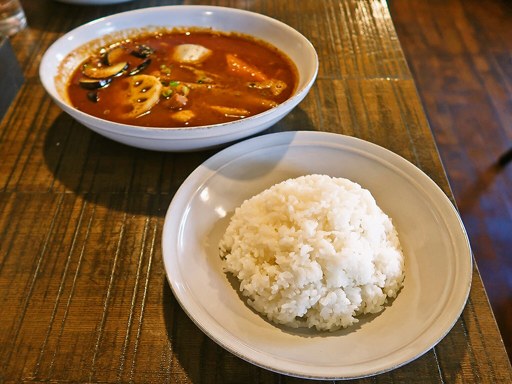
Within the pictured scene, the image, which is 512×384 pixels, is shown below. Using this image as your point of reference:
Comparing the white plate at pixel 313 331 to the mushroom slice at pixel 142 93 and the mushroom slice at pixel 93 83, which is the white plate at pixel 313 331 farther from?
the mushroom slice at pixel 93 83

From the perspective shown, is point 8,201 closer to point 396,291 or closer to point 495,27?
point 396,291

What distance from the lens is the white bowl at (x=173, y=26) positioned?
158 cm

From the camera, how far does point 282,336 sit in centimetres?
122

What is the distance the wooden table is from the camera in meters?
1.25

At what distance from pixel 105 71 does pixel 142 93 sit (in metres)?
0.30

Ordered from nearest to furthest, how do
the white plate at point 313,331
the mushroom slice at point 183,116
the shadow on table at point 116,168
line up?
the white plate at point 313,331, the shadow on table at point 116,168, the mushroom slice at point 183,116

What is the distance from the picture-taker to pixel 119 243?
60.9 inches

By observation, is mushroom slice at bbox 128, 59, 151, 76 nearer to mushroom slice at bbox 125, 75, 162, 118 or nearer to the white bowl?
mushroom slice at bbox 125, 75, 162, 118

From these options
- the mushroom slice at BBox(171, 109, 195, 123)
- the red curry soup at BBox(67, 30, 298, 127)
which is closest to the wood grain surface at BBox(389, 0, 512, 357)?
the red curry soup at BBox(67, 30, 298, 127)

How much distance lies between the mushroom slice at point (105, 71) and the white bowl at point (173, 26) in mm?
63

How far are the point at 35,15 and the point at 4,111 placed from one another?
1006mm

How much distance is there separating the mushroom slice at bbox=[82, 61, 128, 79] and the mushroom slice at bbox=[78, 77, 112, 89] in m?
0.04

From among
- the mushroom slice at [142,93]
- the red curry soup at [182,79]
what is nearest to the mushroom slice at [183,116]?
the red curry soup at [182,79]

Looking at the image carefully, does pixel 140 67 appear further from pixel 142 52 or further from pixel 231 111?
pixel 231 111
